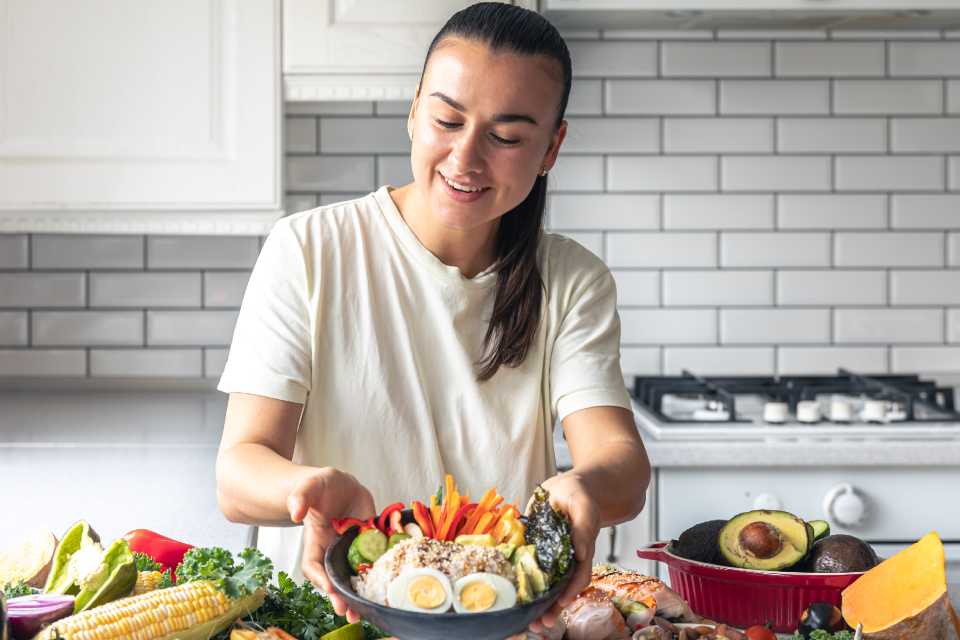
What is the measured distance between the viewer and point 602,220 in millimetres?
2490

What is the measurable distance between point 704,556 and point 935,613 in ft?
0.76

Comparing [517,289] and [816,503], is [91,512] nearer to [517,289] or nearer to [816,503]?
[517,289]

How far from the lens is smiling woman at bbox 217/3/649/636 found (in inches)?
47.5

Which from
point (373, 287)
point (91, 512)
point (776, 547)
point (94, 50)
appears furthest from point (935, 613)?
point (94, 50)

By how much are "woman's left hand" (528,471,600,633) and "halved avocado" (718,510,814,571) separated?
177mm

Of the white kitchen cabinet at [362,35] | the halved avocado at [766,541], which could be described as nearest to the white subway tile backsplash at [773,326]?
the white kitchen cabinet at [362,35]

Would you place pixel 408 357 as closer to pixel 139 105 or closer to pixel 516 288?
pixel 516 288

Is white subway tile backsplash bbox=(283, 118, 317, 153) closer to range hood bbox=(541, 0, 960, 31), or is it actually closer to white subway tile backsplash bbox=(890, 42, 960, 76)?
range hood bbox=(541, 0, 960, 31)

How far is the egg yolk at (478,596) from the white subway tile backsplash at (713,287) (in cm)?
181

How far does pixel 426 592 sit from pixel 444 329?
2.17 ft

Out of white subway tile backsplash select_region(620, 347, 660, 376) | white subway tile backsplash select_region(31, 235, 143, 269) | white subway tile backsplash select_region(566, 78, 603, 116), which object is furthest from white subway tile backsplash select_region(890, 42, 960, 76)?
white subway tile backsplash select_region(31, 235, 143, 269)

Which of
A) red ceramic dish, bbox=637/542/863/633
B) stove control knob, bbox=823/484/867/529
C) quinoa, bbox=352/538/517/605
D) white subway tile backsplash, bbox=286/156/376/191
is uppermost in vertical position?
white subway tile backsplash, bbox=286/156/376/191

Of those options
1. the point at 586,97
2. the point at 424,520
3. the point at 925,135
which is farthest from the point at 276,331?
the point at 925,135

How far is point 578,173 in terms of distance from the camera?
8.13ft
